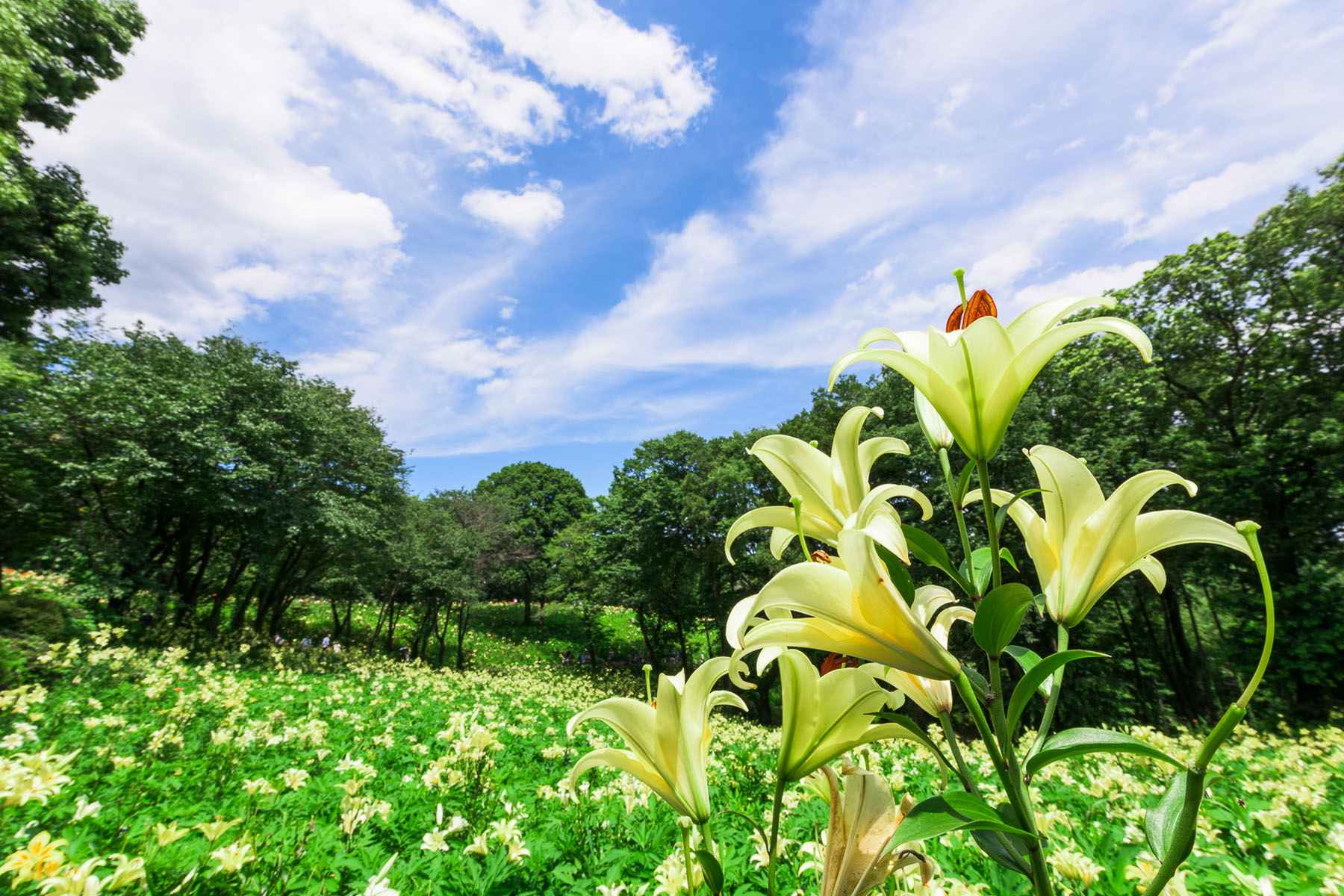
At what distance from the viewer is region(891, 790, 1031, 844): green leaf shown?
63 centimetres

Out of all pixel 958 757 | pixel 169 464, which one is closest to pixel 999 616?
pixel 958 757

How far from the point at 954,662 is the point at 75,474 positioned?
15.9 metres

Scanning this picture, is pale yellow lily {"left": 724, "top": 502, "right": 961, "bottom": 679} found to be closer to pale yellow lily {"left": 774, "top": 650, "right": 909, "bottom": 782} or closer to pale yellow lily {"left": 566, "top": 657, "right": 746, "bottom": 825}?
pale yellow lily {"left": 774, "top": 650, "right": 909, "bottom": 782}

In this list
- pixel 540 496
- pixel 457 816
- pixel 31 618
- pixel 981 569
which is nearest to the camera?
pixel 981 569

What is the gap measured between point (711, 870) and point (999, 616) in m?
0.65

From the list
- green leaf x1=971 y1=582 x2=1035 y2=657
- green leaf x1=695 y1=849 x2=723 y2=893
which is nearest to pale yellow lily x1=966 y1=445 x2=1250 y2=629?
green leaf x1=971 y1=582 x2=1035 y2=657

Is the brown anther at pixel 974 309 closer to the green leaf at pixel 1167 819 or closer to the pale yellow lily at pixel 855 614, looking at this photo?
the pale yellow lily at pixel 855 614

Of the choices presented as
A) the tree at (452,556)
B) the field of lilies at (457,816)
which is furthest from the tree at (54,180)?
the field of lilies at (457,816)

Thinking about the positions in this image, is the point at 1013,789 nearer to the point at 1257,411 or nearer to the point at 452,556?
the point at 1257,411

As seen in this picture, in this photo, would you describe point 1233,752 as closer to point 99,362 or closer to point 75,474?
point 75,474

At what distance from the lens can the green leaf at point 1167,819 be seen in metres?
0.66

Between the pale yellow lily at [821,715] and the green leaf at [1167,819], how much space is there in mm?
308

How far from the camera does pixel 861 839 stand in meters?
0.84

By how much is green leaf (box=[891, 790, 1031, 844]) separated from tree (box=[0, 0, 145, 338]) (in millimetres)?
16445
